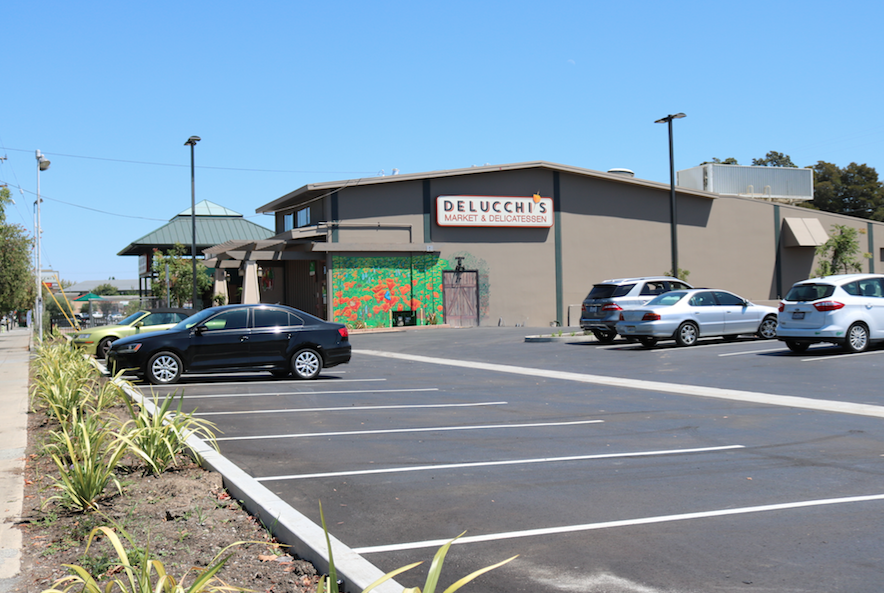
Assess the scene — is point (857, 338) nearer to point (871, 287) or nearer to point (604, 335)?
point (871, 287)

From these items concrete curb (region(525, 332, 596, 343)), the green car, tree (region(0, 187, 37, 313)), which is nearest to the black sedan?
the green car

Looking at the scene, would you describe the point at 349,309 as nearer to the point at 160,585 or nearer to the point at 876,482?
the point at 876,482

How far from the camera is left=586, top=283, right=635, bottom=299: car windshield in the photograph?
21719mm

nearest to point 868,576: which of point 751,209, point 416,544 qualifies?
point 416,544

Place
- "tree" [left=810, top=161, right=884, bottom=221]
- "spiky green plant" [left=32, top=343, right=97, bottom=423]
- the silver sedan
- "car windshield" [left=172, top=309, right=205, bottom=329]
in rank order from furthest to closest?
1. "tree" [left=810, top=161, right=884, bottom=221]
2. the silver sedan
3. "car windshield" [left=172, top=309, right=205, bottom=329]
4. "spiky green plant" [left=32, top=343, right=97, bottom=423]

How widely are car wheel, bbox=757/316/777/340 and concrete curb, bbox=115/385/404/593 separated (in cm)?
1809

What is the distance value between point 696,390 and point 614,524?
8.06 m

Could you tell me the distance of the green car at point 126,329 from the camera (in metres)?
20.9

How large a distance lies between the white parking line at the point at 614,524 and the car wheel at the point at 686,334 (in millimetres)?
14326

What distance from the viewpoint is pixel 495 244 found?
113 feet

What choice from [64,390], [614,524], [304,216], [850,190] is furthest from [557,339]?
[850,190]

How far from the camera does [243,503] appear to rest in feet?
19.4

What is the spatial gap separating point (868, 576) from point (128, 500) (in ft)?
16.7

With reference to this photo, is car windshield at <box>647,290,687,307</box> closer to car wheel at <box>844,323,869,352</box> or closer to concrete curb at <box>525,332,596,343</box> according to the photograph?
concrete curb at <box>525,332,596,343</box>
